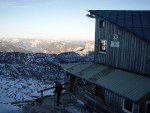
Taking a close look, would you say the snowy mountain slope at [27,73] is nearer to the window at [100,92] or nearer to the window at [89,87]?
the window at [89,87]

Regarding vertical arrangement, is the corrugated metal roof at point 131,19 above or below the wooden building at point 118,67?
above

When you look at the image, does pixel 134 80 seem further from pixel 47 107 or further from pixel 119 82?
pixel 47 107

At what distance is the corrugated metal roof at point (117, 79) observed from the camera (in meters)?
15.0

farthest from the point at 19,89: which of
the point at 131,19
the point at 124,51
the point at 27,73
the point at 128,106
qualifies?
the point at 128,106

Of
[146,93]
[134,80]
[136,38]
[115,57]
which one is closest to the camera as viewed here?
[146,93]

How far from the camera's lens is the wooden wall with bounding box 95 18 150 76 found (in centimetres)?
1748

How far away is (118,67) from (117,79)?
7.62 ft

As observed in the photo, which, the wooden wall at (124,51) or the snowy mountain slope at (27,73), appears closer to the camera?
the wooden wall at (124,51)

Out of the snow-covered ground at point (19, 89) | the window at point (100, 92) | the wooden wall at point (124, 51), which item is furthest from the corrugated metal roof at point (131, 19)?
the snow-covered ground at point (19, 89)

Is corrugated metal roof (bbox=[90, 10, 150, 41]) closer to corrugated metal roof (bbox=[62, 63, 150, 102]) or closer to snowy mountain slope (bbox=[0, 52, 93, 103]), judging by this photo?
corrugated metal roof (bbox=[62, 63, 150, 102])

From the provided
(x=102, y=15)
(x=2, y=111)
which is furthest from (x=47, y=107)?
(x=102, y=15)

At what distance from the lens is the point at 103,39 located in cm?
2223

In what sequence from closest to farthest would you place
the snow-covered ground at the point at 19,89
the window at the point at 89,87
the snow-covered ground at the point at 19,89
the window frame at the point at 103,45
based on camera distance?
the window at the point at 89,87
the window frame at the point at 103,45
the snow-covered ground at the point at 19,89
the snow-covered ground at the point at 19,89

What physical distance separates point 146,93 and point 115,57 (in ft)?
21.7
